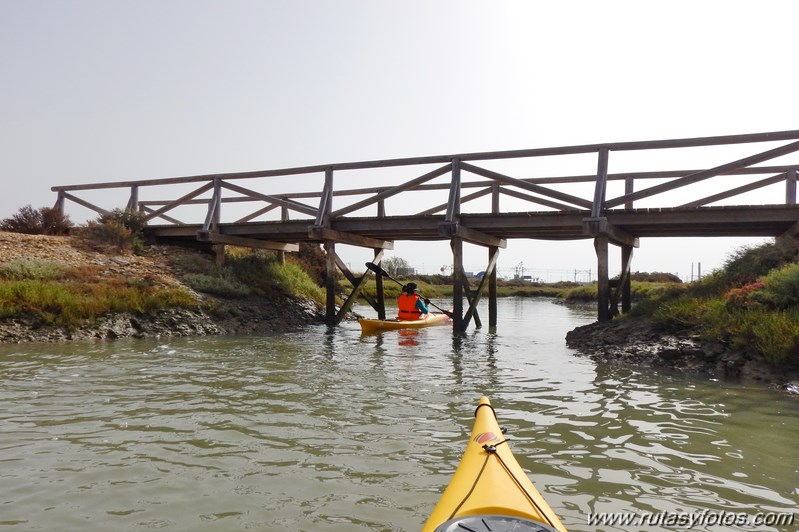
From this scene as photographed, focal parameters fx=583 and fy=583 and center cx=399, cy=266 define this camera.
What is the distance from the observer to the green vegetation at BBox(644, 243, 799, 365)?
8.62 metres

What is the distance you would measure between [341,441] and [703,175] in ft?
34.6

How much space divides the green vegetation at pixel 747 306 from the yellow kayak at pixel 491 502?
6.70 metres

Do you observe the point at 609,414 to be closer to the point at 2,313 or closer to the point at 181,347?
the point at 181,347

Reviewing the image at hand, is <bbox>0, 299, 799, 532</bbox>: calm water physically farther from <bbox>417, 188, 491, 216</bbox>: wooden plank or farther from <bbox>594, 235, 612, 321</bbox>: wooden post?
<bbox>417, 188, 491, 216</bbox>: wooden plank

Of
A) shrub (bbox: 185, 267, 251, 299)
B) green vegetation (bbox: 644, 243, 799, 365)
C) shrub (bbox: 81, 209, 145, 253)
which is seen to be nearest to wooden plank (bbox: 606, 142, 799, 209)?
green vegetation (bbox: 644, 243, 799, 365)

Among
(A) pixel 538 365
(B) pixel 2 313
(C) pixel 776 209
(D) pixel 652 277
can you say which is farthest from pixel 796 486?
(D) pixel 652 277

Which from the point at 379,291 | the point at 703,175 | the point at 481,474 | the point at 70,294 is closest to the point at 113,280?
the point at 70,294

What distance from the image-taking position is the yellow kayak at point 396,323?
50.0 feet

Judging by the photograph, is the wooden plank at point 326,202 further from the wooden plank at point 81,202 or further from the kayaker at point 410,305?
the wooden plank at point 81,202

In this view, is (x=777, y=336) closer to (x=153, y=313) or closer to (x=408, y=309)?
(x=408, y=309)

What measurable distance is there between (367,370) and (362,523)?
5.74 metres

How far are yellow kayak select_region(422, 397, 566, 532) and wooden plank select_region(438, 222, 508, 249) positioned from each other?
1140 cm

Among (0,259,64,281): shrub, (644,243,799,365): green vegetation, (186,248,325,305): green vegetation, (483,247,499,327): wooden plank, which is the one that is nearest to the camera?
(644,243,799,365): green vegetation

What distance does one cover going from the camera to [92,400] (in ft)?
22.4
